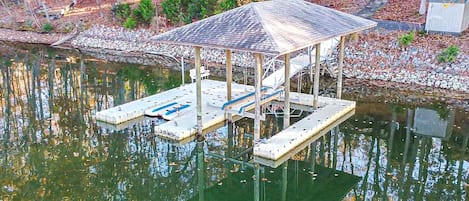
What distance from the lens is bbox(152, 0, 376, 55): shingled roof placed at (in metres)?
10.3

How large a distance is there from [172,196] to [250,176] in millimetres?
1852

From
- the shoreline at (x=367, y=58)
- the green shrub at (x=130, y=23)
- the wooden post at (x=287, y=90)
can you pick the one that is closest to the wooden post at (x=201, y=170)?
the wooden post at (x=287, y=90)

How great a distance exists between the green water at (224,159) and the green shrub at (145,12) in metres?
10.7

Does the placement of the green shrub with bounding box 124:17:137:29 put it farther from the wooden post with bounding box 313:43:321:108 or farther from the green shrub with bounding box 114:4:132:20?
the wooden post with bounding box 313:43:321:108

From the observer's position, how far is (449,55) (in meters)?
17.3

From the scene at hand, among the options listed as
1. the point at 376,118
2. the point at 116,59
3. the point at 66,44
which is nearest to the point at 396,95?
the point at 376,118

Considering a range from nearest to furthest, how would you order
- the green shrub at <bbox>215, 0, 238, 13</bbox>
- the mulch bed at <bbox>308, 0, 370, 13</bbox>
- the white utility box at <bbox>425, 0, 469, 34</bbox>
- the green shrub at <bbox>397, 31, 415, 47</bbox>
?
the white utility box at <bbox>425, 0, 469, 34</bbox> → the green shrub at <bbox>397, 31, 415, 47</bbox> → the green shrub at <bbox>215, 0, 238, 13</bbox> → the mulch bed at <bbox>308, 0, 370, 13</bbox>

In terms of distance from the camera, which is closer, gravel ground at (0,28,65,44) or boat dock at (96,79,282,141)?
boat dock at (96,79,282,141)

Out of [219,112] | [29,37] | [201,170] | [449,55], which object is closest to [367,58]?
[449,55]

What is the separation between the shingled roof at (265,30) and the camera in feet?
33.9

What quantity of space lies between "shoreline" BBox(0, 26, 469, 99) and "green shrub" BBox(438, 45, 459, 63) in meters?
0.20

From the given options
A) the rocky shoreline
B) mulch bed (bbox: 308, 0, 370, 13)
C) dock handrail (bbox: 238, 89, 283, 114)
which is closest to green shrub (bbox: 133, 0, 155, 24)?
the rocky shoreline

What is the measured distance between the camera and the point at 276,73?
15148 mm

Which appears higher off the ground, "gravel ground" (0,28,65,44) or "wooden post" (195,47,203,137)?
"wooden post" (195,47,203,137)
